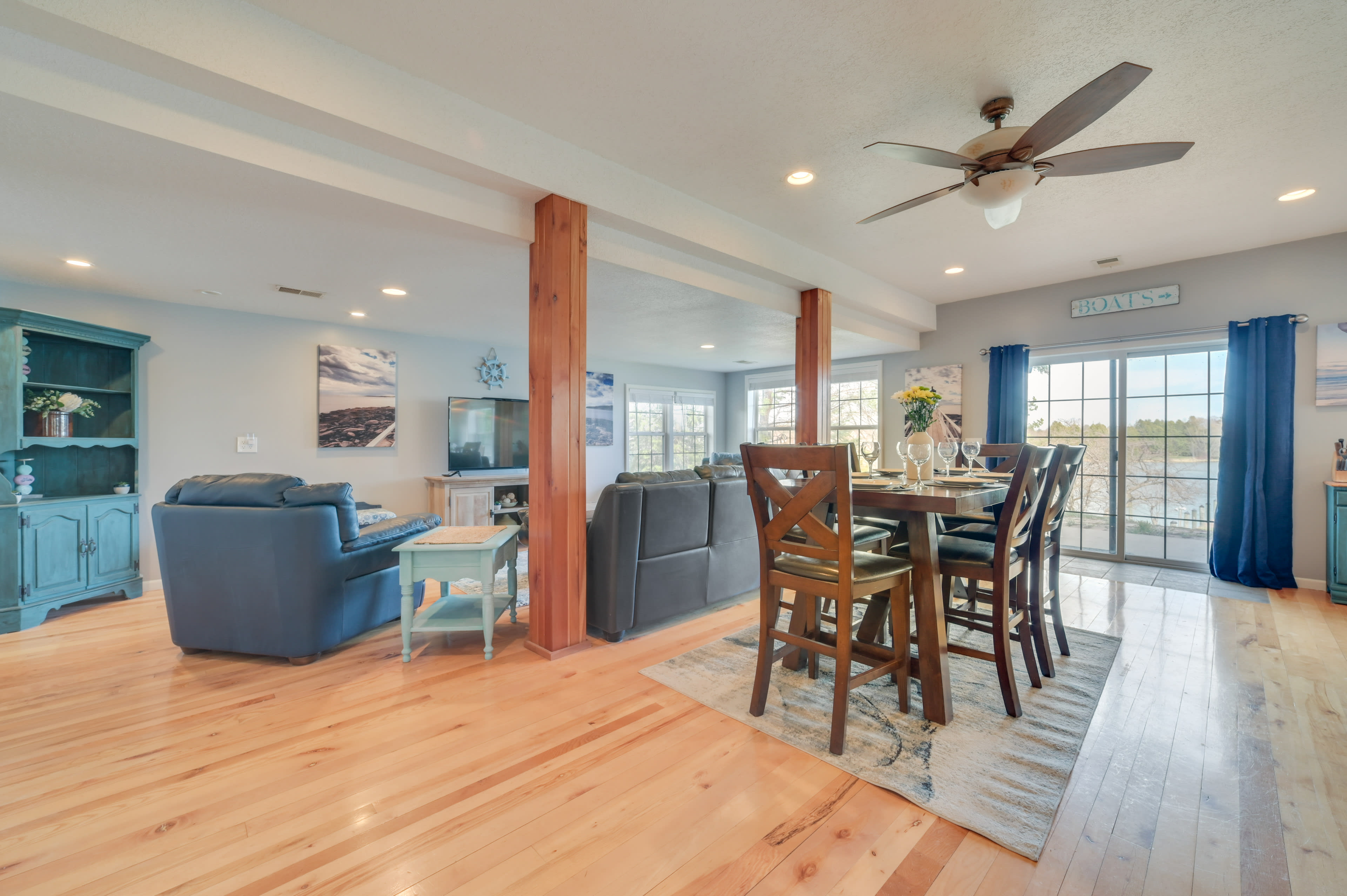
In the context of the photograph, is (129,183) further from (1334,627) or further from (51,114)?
(1334,627)

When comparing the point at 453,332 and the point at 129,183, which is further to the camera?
the point at 453,332

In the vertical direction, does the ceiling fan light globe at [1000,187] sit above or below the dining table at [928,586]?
above

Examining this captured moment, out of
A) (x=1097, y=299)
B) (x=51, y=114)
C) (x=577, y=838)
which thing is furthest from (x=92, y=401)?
(x=1097, y=299)

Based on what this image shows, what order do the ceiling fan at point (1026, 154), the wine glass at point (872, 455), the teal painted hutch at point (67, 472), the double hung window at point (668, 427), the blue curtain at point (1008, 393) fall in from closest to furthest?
the ceiling fan at point (1026, 154) < the wine glass at point (872, 455) < the teal painted hutch at point (67, 472) < the blue curtain at point (1008, 393) < the double hung window at point (668, 427)

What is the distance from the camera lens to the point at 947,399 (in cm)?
594

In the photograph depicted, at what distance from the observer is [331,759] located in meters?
1.86

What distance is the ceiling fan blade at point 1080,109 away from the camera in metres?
1.61

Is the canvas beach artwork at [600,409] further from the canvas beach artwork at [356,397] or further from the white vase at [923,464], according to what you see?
the white vase at [923,464]

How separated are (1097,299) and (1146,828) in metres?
4.88

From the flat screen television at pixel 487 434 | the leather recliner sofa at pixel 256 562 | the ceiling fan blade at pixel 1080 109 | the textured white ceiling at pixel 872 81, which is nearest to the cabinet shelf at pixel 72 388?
the leather recliner sofa at pixel 256 562

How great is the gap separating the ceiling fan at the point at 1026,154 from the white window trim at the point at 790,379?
3.98 m

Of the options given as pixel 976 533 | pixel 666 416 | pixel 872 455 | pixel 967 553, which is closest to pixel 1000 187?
pixel 872 455

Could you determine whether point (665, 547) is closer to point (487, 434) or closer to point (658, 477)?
point (658, 477)

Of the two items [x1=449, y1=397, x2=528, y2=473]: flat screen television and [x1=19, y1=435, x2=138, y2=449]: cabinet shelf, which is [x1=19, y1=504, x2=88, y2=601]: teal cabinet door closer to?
[x1=19, y1=435, x2=138, y2=449]: cabinet shelf
